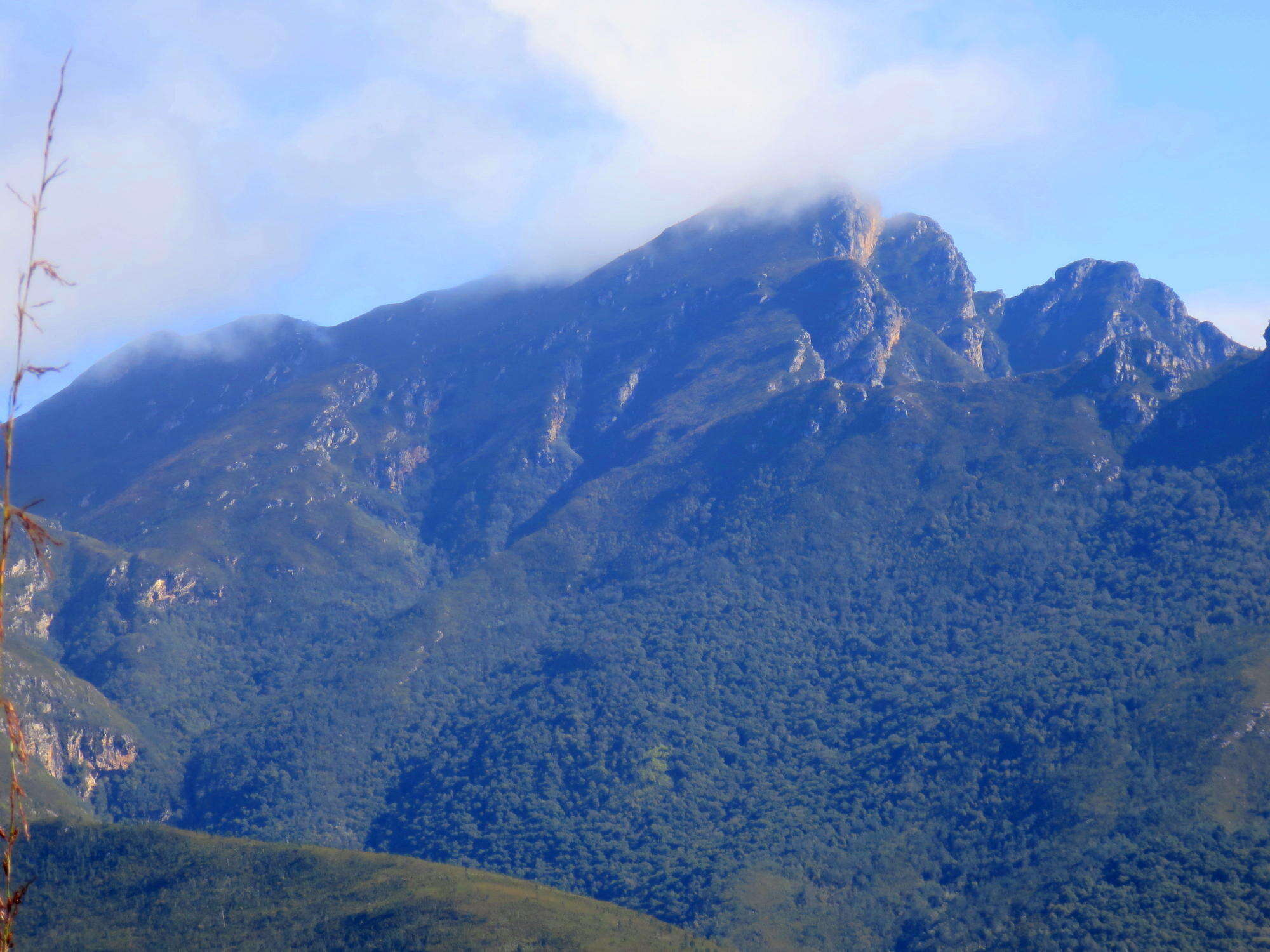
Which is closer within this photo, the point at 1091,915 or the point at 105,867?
the point at 1091,915

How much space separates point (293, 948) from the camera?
137 meters

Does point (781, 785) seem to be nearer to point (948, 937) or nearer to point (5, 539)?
point (948, 937)

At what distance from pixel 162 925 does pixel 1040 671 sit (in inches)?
5581

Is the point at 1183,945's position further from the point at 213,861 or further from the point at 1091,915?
the point at 213,861

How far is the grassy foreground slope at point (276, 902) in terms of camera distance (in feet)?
450

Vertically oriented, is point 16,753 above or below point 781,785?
above

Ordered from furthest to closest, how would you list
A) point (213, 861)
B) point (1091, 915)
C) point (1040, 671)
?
point (1040, 671) → point (213, 861) → point (1091, 915)

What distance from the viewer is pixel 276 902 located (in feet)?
490

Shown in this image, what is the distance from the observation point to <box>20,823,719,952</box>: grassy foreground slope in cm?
13712

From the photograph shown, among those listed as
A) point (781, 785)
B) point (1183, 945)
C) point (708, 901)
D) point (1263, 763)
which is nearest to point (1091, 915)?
point (1183, 945)

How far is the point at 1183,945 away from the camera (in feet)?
419

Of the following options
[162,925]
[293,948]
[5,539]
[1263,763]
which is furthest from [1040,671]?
[5,539]

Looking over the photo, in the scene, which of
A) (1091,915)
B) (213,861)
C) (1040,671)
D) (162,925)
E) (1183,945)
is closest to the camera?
(1183,945)

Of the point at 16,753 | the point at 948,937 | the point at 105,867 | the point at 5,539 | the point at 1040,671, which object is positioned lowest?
the point at 948,937
